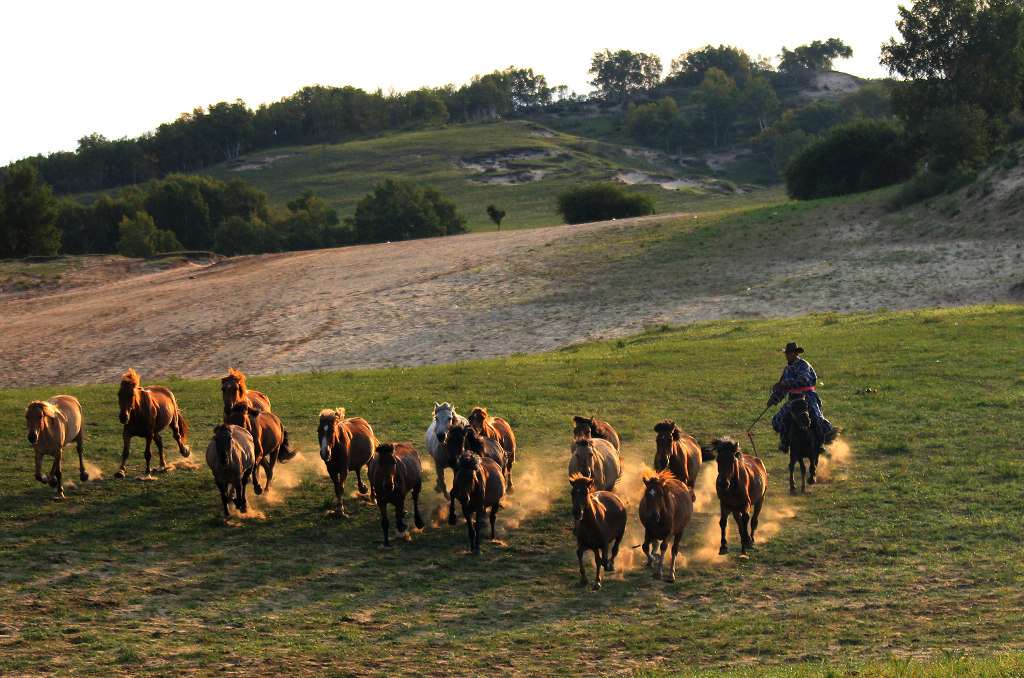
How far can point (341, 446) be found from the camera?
17281 mm

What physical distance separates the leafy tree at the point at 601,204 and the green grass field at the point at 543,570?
5957 cm

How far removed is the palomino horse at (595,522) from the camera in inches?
540

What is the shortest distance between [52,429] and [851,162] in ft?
219

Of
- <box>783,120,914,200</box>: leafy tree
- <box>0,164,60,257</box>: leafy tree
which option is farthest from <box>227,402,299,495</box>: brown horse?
<box>0,164,60,257</box>: leafy tree

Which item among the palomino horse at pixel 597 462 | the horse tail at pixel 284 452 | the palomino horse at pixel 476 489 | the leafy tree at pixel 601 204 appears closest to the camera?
the palomino horse at pixel 476 489

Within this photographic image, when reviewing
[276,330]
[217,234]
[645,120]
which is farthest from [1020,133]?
[645,120]

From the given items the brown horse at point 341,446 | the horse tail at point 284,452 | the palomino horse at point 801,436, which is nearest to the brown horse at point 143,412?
the horse tail at point 284,452

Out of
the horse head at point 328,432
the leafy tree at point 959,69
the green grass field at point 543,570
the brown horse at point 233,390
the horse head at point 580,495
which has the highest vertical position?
the leafy tree at point 959,69

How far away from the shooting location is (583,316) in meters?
43.4

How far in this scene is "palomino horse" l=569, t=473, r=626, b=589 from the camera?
1373 centimetres

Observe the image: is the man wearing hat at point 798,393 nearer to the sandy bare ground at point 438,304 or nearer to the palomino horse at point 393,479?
the palomino horse at point 393,479

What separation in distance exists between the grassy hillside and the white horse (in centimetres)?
9034

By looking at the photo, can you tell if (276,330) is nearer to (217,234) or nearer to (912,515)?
(912,515)

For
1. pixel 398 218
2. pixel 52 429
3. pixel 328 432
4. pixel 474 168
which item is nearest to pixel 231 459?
pixel 328 432
